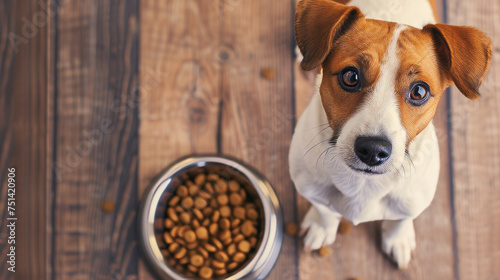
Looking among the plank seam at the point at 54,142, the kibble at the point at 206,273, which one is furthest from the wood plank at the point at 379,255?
the plank seam at the point at 54,142

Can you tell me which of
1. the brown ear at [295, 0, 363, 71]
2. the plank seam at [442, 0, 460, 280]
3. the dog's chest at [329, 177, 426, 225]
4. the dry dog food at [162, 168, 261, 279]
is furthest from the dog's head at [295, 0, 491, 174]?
the plank seam at [442, 0, 460, 280]

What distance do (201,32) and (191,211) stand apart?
67 cm

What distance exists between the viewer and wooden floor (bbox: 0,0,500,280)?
1.65 metres

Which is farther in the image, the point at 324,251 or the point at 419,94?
the point at 324,251

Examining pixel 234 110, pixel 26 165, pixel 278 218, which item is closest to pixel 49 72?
pixel 26 165

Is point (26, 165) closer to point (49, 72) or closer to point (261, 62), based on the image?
point (49, 72)

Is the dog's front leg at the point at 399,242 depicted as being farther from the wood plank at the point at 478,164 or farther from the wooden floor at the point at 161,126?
the wood plank at the point at 478,164

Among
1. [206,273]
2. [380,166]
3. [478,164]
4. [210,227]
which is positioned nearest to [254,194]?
[210,227]

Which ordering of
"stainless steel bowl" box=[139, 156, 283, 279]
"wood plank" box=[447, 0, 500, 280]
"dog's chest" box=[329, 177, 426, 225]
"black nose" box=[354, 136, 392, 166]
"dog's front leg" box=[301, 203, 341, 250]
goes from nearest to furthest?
"black nose" box=[354, 136, 392, 166]
"dog's chest" box=[329, 177, 426, 225]
"stainless steel bowl" box=[139, 156, 283, 279]
"dog's front leg" box=[301, 203, 341, 250]
"wood plank" box=[447, 0, 500, 280]

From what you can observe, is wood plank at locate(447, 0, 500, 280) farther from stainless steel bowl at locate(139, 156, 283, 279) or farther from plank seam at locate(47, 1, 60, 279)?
plank seam at locate(47, 1, 60, 279)

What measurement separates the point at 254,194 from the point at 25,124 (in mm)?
884

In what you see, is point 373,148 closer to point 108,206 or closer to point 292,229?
point 292,229

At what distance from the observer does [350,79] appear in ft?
3.23

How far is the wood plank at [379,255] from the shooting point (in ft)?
5.39
